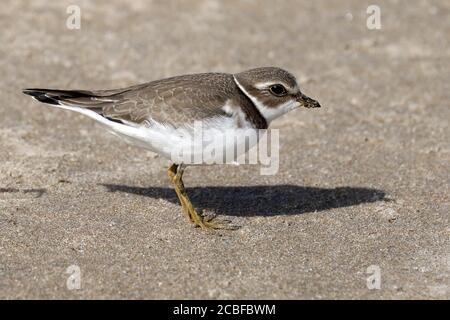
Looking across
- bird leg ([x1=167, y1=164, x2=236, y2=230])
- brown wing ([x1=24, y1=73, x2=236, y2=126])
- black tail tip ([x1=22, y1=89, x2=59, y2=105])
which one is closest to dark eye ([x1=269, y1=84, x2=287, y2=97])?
brown wing ([x1=24, y1=73, x2=236, y2=126])

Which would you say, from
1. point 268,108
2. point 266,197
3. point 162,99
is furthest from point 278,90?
point 266,197

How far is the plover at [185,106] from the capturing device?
267 inches

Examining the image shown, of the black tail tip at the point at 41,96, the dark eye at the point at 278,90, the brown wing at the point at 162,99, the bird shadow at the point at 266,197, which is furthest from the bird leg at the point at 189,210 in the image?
the black tail tip at the point at 41,96

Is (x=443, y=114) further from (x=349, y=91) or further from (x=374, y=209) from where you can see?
(x=374, y=209)

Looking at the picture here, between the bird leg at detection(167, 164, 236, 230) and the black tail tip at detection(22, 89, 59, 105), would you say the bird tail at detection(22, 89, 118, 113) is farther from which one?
the bird leg at detection(167, 164, 236, 230)

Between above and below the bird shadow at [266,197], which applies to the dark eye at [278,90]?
above

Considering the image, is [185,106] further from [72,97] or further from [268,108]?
[72,97]

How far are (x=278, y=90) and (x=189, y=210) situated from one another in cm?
141

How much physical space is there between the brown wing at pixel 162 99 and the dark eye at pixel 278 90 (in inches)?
14.1

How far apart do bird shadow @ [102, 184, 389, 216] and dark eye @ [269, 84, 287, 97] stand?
49.0 inches

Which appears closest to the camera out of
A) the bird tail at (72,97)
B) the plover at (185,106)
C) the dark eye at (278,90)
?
the plover at (185,106)

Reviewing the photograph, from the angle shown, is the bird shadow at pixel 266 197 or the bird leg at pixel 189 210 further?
the bird shadow at pixel 266 197

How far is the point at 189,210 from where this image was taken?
23.5ft

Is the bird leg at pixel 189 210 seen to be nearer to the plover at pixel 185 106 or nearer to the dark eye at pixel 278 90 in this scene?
the plover at pixel 185 106
